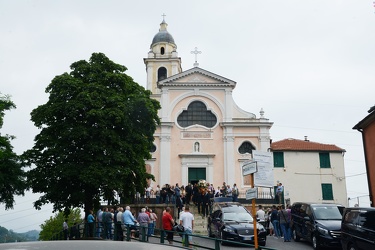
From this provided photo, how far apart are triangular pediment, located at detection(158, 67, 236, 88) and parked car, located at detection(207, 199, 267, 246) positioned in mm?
21262

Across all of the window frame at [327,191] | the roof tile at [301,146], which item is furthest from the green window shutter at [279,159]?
the window frame at [327,191]

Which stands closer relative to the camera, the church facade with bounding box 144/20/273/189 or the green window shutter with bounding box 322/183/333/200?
Result: the green window shutter with bounding box 322/183/333/200

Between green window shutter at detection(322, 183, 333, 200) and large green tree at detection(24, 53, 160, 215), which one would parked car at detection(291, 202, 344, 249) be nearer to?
large green tree at detection(24, 53, 160, 215)

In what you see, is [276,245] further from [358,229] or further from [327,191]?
[327,191]

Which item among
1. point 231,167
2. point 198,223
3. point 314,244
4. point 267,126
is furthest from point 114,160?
point 267,126

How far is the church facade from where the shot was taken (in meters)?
35.2

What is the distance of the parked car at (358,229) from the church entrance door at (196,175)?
2385 centimetres

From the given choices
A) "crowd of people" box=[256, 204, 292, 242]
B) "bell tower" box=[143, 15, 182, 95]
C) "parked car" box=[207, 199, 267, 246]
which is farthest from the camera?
"bell tower" box=[143, 15, 182, 95]

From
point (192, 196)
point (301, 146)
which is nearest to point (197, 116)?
point (301, 146)

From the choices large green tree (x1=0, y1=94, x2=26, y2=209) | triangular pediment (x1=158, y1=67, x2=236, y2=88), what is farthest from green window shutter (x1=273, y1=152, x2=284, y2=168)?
large green tree (x1=0, y1=94, x2=26, y2=209)

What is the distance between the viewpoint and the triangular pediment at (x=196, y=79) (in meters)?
37.3

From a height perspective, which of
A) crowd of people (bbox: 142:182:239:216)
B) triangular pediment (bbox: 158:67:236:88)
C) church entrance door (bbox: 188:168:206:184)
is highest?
triangular pediment (bbox: 158:67:236:88)

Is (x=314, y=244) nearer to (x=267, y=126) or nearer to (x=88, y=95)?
(x=88, y=95)

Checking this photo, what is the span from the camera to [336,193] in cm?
3481
